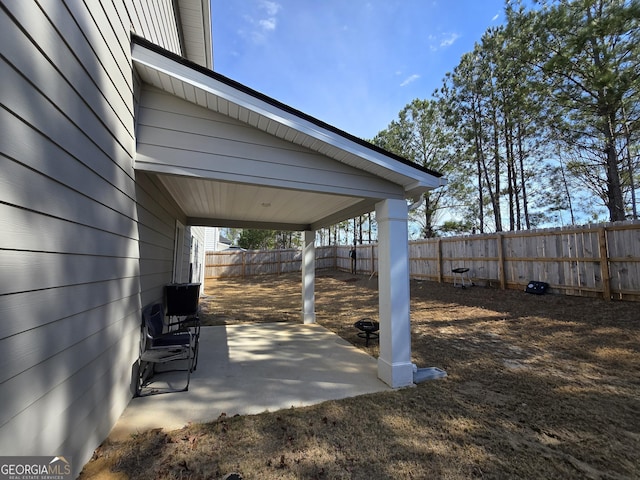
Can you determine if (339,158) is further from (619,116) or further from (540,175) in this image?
(540,175)

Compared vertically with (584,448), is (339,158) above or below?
above

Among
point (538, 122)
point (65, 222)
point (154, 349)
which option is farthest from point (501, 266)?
point (65, 222)

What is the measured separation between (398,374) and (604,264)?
6.40m

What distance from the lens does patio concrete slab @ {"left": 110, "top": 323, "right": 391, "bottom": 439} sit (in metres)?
2.56

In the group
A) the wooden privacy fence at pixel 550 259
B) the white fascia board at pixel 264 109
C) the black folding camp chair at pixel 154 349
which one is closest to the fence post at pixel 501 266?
the wooden privacy fence at pixel 550 259

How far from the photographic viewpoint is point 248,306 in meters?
8.44

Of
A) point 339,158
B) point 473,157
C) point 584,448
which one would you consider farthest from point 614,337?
point 473,157

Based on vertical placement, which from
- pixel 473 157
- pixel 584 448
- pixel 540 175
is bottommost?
pixel 584 448

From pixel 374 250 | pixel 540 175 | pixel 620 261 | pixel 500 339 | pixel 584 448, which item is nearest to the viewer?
pixel 584 448

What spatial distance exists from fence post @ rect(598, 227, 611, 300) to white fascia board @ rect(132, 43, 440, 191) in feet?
20.0

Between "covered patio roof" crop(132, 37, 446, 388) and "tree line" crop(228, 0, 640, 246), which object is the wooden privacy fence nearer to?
"tree line" crop(228, 0, 640, 246)

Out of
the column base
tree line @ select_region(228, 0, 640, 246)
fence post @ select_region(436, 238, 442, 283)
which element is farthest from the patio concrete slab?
tree line @ select_region(228, 0, 640, 246)

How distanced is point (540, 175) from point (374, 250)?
8002mm

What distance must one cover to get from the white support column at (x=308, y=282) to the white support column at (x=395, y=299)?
10.2 ft
